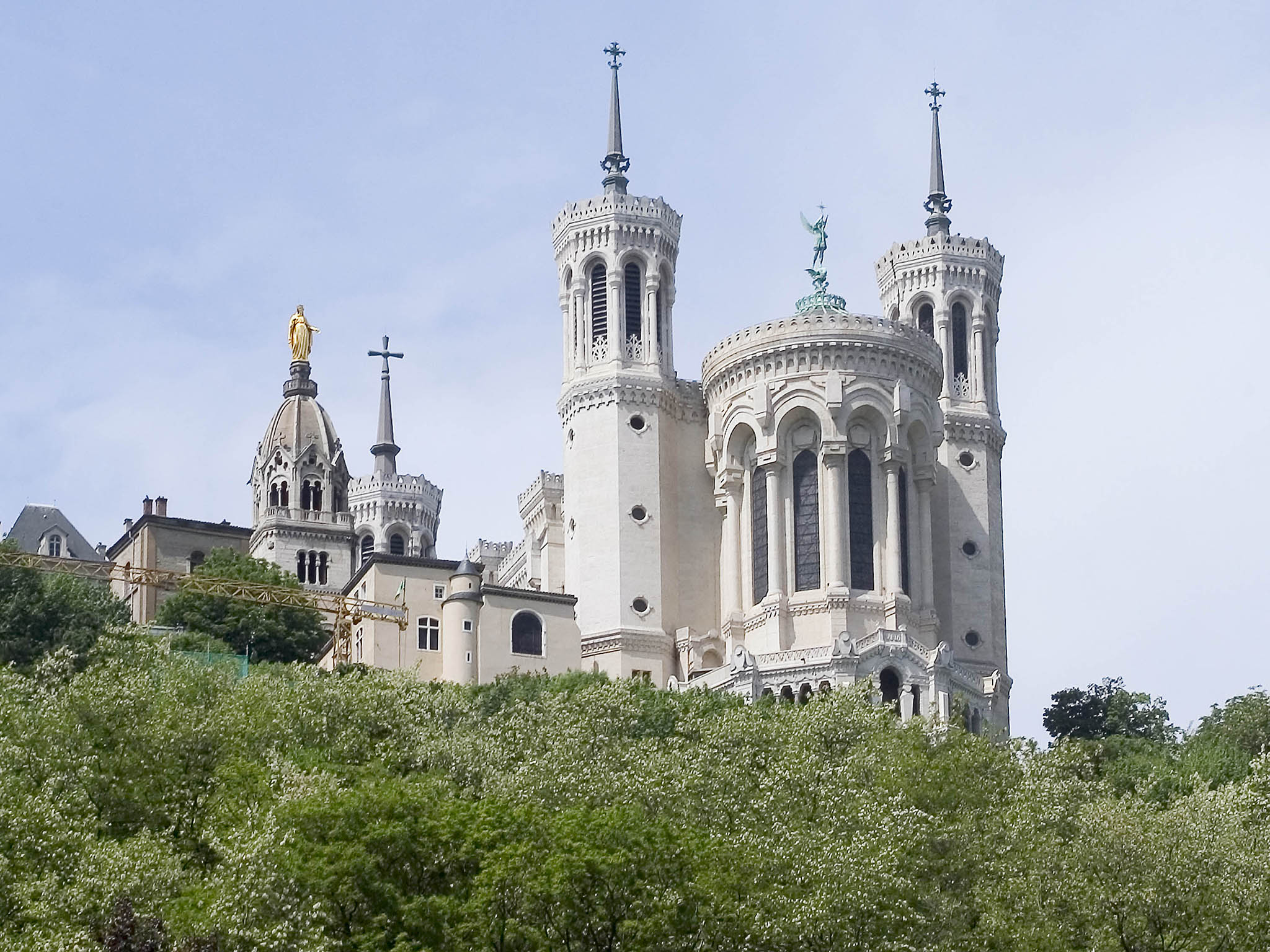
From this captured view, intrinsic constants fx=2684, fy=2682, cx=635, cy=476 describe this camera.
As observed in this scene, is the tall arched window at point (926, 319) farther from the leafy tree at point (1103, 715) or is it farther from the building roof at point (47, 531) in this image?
the building roof at point (47, 531)

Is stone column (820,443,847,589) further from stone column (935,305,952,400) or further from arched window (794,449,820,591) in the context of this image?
stone column (935,305,952,400)

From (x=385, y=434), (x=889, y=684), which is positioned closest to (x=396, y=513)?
(x=385, y=434)

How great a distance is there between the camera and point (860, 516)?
105 meters

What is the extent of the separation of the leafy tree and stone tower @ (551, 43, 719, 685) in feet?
47.9

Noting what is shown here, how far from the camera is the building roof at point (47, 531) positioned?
13962 cm

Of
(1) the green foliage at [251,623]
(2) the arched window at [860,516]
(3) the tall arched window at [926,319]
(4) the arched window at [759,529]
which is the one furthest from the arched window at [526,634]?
(3) the tall arched window at [926,319]

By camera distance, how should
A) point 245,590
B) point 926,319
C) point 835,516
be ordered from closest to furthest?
point 835,516 < point 245,590 < point 926,319

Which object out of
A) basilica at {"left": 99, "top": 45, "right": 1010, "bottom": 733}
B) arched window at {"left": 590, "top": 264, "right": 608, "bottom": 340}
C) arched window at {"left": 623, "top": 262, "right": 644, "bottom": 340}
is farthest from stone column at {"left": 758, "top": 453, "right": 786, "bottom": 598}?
arched window at {"left": 590, "top": 264, "right": 608, "bottom": 340}

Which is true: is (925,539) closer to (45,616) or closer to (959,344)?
(959,344)

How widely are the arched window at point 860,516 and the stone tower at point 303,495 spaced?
3181 centimetres

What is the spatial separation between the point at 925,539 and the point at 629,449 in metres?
12.5

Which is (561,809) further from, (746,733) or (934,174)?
(934,174)

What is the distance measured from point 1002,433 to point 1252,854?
2236 inches

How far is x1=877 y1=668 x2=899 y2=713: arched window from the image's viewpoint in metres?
101
